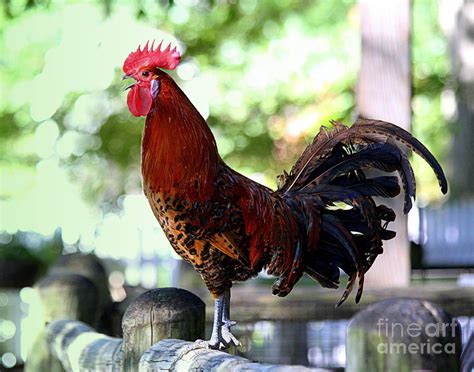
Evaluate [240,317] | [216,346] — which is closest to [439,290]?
[240,317]

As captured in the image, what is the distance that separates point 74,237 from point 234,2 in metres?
4.68

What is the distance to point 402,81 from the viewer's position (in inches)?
205

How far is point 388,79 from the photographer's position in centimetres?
523

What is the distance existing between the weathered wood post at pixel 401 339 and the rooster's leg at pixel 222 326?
656mm

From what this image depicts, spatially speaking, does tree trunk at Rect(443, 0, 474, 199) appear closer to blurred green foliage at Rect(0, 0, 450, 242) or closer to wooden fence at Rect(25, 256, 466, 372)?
blurred green foliage at Rect(0, 0, 450, 242)

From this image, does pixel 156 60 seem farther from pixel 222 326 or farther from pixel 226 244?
pixel 222 326

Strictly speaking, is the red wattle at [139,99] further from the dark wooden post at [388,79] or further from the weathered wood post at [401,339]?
the dark wooden post at [388,79]

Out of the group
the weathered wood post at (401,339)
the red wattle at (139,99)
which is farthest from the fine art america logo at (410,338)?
the red wattle at (139,99)

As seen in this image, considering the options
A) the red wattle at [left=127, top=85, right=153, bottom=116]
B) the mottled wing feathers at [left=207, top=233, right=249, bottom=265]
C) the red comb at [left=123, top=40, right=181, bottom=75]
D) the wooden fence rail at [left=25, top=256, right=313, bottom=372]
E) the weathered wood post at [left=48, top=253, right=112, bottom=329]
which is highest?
the red comb at [left=123, top=40, right=181, bottom=75]

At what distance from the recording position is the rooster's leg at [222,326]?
2852 millimetres

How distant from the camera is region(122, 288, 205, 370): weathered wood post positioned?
2.84m

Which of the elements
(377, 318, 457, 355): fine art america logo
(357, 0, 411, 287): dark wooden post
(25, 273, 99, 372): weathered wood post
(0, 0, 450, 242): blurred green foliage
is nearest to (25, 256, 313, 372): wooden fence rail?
(25, 273, 99, 372): weathered wood post

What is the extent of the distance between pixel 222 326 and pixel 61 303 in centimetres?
167

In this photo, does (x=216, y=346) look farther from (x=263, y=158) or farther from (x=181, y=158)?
(x=263, y=158)
